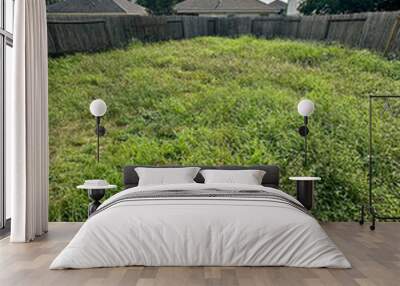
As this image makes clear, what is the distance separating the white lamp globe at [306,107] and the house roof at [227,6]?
1.61m

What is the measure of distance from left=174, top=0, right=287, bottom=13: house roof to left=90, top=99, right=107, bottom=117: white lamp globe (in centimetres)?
197

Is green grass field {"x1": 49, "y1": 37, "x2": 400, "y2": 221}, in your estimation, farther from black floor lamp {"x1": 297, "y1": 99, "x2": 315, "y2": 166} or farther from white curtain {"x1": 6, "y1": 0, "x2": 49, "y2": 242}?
white curtain {"x1": 6, "y1": 0, "x2": 49, "y2": 242}

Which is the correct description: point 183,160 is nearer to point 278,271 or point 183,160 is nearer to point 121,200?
point 121,200

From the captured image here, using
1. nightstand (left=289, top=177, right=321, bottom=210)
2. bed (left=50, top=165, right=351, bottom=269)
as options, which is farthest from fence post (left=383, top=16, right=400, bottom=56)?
bed (left=50, top=165, right=351, bottom=269)

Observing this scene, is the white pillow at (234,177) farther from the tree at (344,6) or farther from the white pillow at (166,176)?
the tree at (344,6)

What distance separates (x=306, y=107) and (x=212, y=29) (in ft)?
6.54

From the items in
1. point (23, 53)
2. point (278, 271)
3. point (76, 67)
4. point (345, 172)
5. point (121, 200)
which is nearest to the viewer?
point (278, 271)

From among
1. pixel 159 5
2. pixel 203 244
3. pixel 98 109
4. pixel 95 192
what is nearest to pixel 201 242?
pixel 203 244

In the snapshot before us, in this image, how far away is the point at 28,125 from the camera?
6.07m

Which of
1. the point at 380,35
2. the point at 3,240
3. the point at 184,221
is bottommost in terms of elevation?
the point at 3,240

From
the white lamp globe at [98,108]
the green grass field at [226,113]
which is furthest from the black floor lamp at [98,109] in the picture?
the green grass field at [226,113]

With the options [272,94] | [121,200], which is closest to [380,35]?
[272,94]

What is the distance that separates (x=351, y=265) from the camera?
492 cm

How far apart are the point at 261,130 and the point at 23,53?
3437mm
